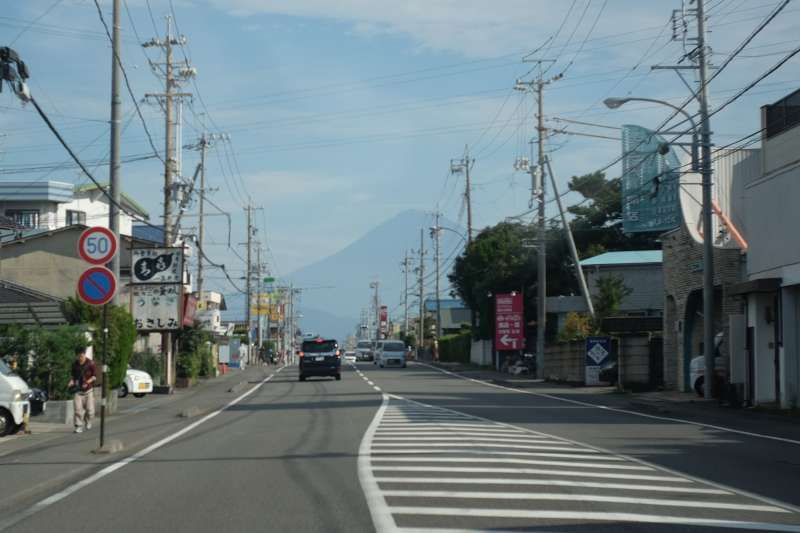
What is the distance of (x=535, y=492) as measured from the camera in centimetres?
1142

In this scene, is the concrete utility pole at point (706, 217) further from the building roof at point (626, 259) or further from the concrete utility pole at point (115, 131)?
the building roof at point (626, 259)

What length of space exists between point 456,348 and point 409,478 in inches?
2980

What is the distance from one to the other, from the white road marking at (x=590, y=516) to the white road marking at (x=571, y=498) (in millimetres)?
798

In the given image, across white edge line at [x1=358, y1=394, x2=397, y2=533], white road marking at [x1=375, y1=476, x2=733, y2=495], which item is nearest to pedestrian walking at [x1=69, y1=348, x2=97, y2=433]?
white edge line at [x1=358, y1=394, x2=397, y2=533]

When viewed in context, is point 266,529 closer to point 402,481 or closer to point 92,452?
point 402,481

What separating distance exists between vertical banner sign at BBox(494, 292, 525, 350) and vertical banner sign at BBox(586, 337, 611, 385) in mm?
17511

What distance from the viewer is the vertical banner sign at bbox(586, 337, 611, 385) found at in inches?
1619

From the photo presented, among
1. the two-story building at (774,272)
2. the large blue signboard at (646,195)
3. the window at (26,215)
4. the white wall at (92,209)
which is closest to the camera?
the two-story building at (774,272)

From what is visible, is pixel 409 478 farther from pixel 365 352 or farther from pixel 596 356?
pixel 365 352

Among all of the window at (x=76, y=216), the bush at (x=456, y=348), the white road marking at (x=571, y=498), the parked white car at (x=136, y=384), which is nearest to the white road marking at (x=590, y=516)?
the white road marking at (x=571, y=498)

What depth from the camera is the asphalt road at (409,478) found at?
32.2 feet

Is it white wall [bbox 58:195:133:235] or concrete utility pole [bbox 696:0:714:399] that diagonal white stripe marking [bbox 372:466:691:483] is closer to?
concrete utility pole [bbox 696:0:714:399]

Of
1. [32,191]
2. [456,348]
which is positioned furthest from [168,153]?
[456,348]

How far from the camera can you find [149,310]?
3962cm
